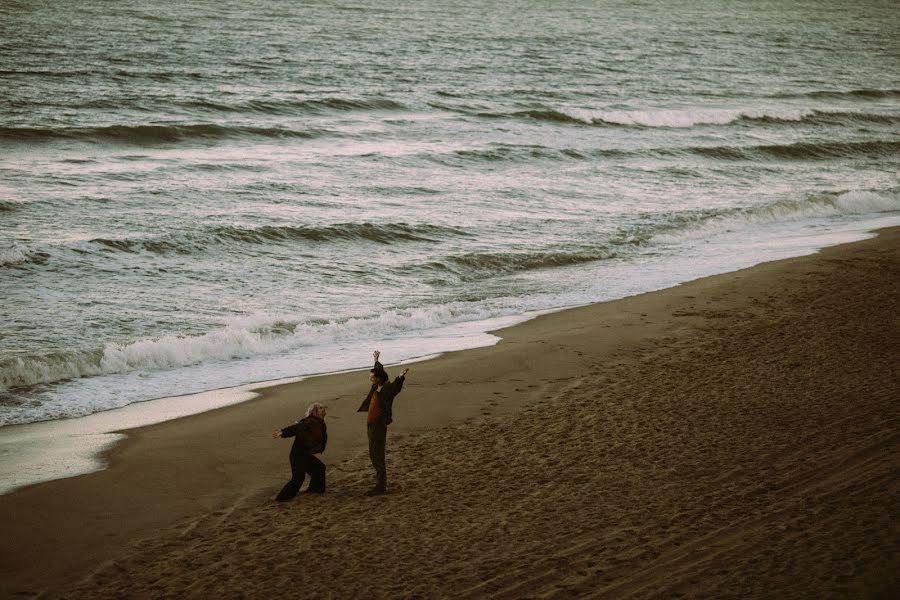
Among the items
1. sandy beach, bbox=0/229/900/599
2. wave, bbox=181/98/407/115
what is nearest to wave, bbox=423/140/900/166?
wave, bbox=181/98/407/115

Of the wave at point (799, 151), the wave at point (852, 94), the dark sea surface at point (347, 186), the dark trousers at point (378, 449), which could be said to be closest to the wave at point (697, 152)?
the wave at point (799, 151)

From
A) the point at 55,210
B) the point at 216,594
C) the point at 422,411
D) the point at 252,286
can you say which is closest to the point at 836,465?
the point at 422,411

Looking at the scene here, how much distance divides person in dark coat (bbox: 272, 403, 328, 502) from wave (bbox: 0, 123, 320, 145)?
21.8 m

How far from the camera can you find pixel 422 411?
11.5 metres

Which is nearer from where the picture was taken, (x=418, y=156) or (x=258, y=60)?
(x=418, y=156)

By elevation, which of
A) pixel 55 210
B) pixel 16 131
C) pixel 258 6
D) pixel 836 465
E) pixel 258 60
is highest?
pixel 258 6

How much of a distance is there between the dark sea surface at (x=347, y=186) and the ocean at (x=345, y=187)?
0.31 ft

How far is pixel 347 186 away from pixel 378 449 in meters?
18.1

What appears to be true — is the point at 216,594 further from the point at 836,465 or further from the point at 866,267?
the point at 866,267

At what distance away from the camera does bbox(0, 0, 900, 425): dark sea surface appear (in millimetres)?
15281

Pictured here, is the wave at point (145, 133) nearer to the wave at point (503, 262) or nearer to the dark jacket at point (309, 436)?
the wave at point (503, 262)

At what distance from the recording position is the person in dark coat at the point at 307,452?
8938 mm

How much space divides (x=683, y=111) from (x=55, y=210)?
29082 mm

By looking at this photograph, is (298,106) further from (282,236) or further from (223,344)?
(223,344)
